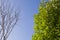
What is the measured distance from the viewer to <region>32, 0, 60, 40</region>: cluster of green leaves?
42.5 ft

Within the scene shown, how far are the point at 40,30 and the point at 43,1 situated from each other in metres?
2.99

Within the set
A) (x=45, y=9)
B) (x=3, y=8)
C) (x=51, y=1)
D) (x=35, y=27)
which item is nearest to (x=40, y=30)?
(x=35, y=27)

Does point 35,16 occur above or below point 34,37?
above

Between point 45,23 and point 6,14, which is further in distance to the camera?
point 6,14

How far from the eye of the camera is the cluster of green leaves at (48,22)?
42.5ft

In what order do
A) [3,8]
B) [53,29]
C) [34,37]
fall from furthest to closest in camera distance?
[3,8], [34,37], [53,29]

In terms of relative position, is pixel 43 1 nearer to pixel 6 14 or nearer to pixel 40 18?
pixel 40 18

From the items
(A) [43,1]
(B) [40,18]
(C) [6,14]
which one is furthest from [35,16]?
(C) [6,14]

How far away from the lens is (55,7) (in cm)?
1398

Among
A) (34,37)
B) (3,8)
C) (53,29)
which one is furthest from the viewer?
(3,8)

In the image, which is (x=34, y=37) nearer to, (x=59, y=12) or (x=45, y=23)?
(x=45, y=23)

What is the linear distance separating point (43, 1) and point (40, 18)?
201 cm

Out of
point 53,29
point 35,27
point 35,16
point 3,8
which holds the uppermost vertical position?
point 3,8

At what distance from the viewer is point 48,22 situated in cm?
1332
